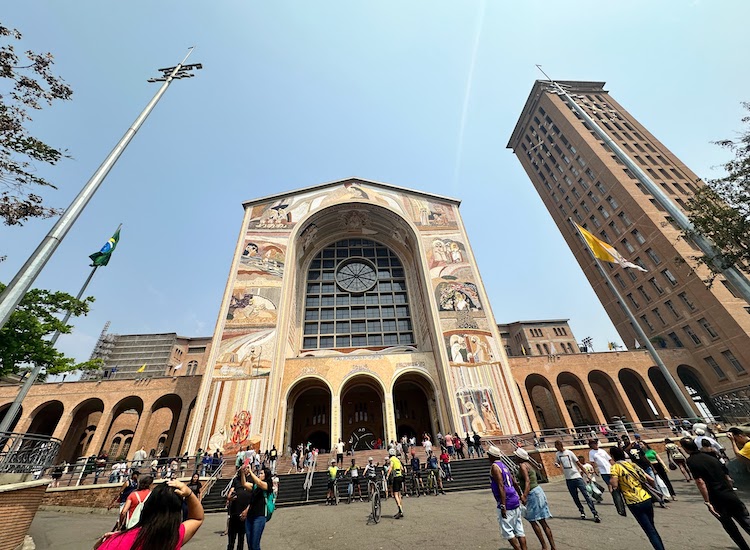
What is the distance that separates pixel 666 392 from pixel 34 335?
132 ft

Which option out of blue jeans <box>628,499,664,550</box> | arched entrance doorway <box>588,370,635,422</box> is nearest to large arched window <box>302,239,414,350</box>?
arched entrance doorway <box>588,370,635,422</box>

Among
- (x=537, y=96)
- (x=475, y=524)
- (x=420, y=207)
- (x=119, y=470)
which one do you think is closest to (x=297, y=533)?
(x=475, y=524)

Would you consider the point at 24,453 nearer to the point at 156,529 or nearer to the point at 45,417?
the point at 156,529

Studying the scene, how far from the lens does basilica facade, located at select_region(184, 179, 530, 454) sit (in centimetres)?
1816

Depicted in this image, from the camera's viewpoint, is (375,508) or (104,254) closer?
(375,508)

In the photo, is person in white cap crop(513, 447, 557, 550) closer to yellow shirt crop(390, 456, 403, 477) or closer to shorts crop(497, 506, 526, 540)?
shorts crop(497, 506, 526, 540)

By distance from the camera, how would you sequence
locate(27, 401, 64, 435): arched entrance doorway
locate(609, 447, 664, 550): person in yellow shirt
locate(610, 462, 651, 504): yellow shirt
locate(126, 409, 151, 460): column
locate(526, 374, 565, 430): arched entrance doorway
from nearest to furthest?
locate(609, 447, 664, 550): person in yellow shirt → locate(610, 462, 651, 504): yellow shirt → locate(126, 409, 151, 460): column → locate(27, 401, 64, 435): arched entrance doorway → locate(526, 374, 565, 430): arched entrance doorway

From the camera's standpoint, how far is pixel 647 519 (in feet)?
12.3

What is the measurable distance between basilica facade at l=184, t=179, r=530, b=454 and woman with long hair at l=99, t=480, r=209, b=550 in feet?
55.3

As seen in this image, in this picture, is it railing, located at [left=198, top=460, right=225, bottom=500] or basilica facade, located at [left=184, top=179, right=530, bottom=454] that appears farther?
basilica facade, located at [left=184, top=179, right=530, bottom=454]

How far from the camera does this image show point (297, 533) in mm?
6547

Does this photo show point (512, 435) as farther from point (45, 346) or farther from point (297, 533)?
point (45, 346)

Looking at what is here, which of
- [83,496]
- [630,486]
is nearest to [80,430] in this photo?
[83,496]

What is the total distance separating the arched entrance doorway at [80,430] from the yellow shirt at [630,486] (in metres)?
30.3
